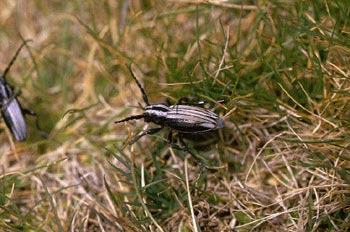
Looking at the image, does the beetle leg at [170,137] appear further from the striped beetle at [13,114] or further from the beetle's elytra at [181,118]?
the striped beetle at [13,114]

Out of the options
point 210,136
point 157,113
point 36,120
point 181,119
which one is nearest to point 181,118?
point 181,119

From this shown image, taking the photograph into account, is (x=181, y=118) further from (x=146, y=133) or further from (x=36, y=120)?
(x=36, y=120)

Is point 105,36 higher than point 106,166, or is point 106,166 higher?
point 105,36

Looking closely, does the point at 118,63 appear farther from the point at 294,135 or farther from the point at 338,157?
the point at 338,157

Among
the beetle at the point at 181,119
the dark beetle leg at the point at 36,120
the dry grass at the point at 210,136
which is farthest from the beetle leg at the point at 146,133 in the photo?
the dark beetle leg at the point at 36,120

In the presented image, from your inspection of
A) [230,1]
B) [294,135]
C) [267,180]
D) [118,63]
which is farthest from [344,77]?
[118,63]
